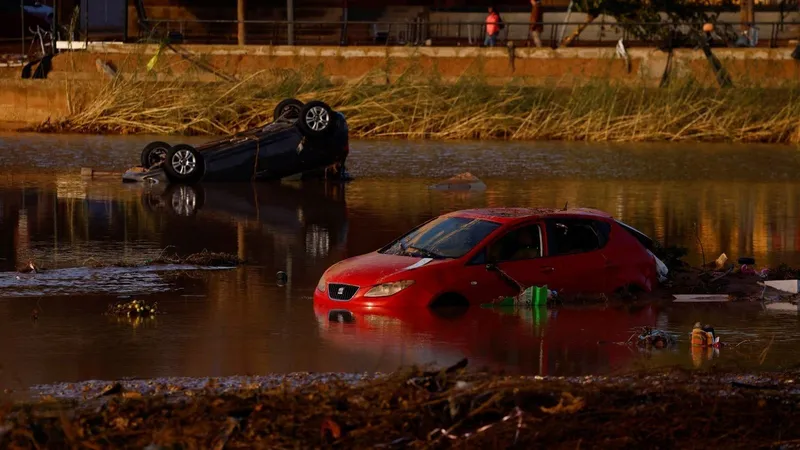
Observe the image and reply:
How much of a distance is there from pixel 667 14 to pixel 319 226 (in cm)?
2897

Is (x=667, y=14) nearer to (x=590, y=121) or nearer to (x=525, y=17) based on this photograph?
(x=525, y=17)

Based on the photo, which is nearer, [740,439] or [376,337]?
[740,439]

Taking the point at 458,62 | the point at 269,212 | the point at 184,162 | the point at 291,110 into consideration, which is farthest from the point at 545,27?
the point at 269,212

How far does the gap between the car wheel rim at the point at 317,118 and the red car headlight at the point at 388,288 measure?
13.6m

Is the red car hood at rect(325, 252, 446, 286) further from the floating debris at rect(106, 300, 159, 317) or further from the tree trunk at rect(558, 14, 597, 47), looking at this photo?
the tree trunk at rect(558, 14, 597, 47)

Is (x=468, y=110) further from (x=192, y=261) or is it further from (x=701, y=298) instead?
(x=701, y=298)

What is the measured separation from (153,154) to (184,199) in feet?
9.21

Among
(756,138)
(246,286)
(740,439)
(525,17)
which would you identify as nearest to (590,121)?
(756,138)

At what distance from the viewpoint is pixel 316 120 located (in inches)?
1155

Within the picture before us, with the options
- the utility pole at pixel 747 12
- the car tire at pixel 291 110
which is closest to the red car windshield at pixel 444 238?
the car tire at pixel 291 110

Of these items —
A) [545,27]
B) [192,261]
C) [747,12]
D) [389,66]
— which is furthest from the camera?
[545,27]

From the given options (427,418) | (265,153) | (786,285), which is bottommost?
(786,285)

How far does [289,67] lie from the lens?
1781 inches

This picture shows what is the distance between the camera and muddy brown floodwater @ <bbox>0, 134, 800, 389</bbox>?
1359cm
